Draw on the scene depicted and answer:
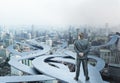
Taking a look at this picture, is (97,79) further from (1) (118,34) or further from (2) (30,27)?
(2) (30,27)

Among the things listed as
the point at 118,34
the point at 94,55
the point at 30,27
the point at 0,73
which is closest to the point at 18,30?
the point at 30,27

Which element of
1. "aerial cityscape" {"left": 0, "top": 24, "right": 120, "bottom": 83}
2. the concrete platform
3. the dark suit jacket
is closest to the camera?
the dark suit jacket

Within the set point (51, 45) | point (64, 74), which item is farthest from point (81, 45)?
point (51, 45)

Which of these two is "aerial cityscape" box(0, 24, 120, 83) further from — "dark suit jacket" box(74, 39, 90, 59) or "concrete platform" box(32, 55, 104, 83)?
"dark suit jacket" box(74, 39, 90, 59)

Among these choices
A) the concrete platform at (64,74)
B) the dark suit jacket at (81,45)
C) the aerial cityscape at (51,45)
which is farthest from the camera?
the aerial cityscape at (51,45)

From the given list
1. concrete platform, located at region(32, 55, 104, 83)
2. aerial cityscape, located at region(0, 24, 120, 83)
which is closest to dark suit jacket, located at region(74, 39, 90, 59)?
concrete platform, located at region(32, 55, 104, 83)

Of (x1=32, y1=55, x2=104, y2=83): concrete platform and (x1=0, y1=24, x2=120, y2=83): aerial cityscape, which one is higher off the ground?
(x1=0, y1=24, x2=120, y2=83): aerial cityscape

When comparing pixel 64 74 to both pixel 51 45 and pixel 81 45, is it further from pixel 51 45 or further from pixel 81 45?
pixel 51 45

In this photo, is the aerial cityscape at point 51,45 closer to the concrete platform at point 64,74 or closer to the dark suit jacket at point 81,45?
the concrete platform at point 64,74

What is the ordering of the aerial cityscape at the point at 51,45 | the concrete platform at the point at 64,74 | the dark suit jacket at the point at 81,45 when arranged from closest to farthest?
the dark suit jacket at the point at 81,45, the concrete platform at the point at 64,74, the aerial cityscape at the point at 51,45

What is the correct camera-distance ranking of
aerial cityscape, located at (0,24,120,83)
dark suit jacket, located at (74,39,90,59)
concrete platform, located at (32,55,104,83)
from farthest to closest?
aerial cityscape, located at (0,24,120,83)
concrete platform, located at (32,55,104,83)
dark suit jacket, located at (74,39,90,59)

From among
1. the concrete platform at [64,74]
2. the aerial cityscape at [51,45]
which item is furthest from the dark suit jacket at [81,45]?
the aerial cityscape at [51,45]
